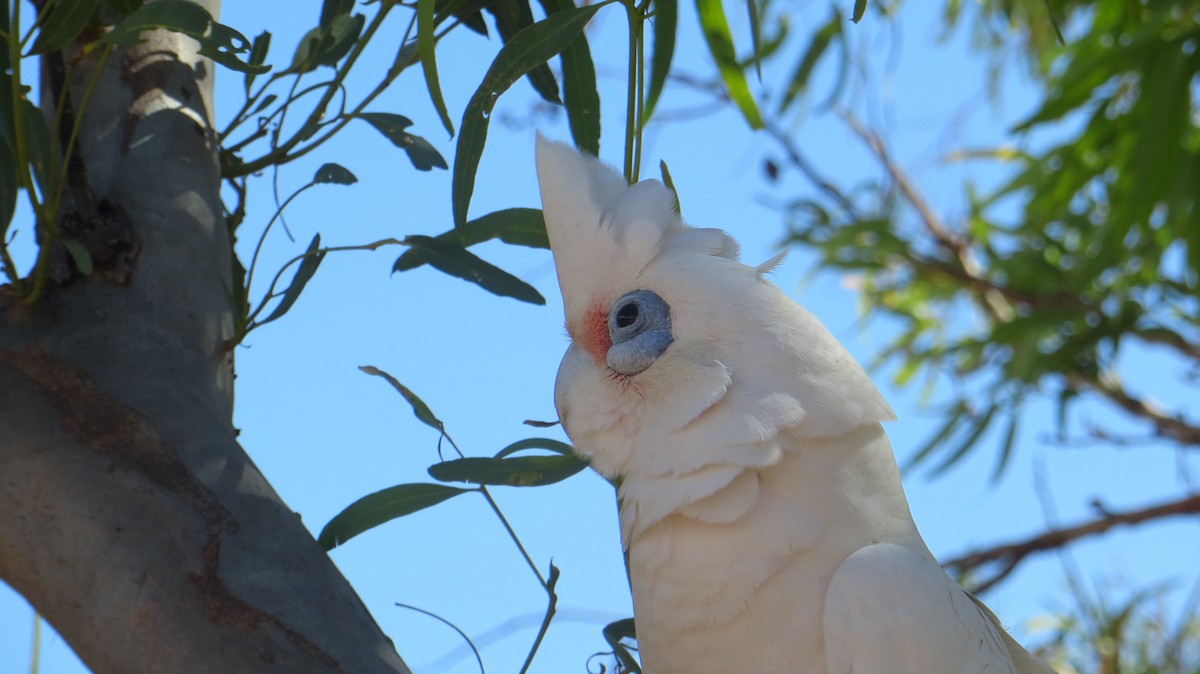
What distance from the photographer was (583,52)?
1174mm

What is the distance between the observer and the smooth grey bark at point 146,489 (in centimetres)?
86

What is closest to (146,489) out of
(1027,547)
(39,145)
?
A: (39,145)

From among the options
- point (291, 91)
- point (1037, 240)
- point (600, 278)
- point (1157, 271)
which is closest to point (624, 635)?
point (600, 278)

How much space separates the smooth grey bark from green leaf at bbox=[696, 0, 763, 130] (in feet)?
1.99

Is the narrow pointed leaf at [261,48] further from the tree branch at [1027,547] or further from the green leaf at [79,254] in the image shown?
the tree branch at [1027,547]

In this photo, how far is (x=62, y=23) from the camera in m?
1.01

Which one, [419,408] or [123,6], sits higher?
[123,6]

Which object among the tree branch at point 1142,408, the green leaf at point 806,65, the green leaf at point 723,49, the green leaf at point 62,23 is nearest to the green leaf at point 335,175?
the green leaf at point 62,23

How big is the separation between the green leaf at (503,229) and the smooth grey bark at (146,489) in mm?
252

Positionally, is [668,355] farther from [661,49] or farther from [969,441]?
[969,441]

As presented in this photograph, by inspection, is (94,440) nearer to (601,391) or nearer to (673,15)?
(601,391)

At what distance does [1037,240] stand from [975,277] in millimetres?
236

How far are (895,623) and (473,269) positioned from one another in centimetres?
56

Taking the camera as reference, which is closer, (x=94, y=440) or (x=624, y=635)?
(x=94, y=440)
